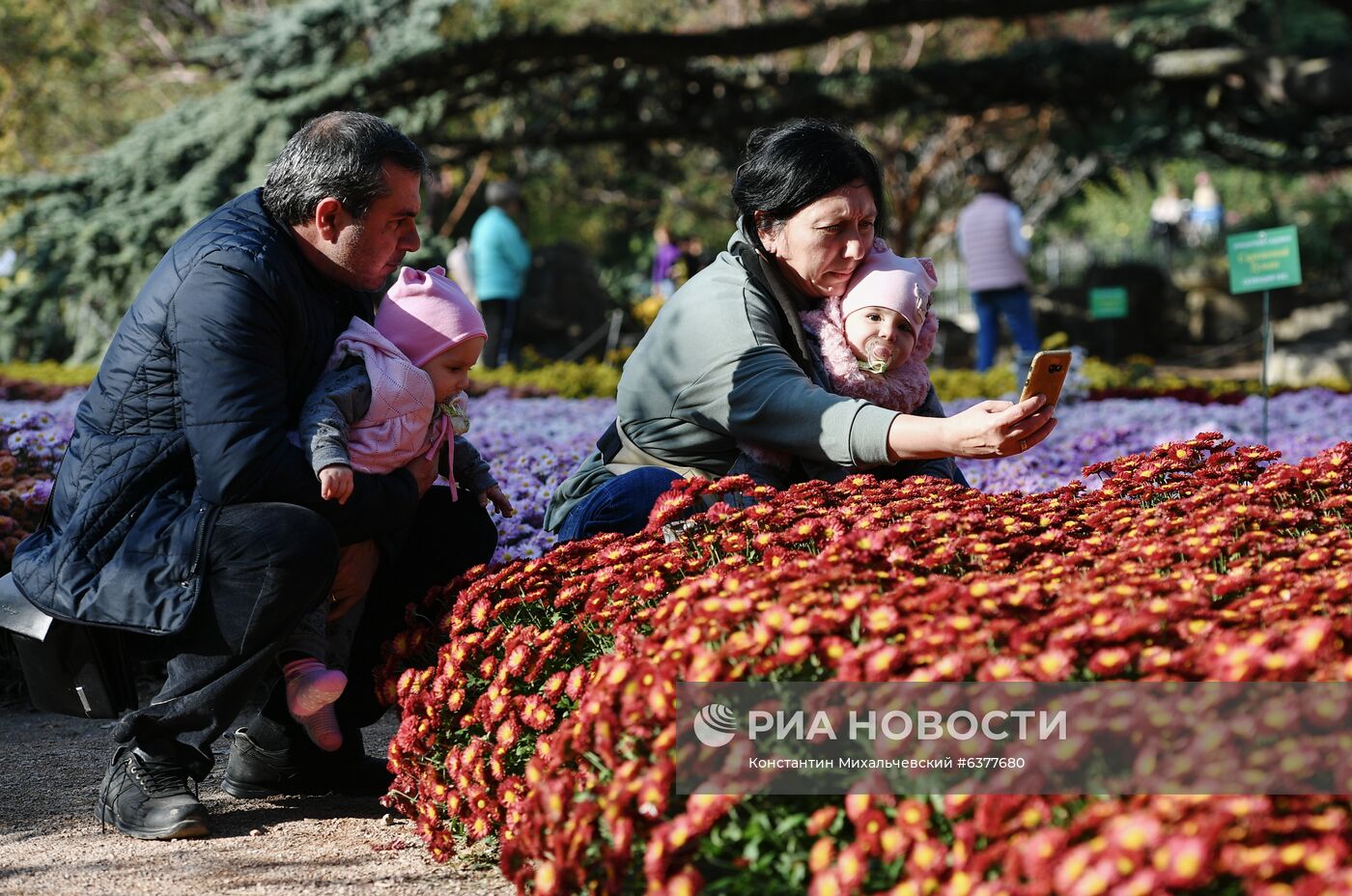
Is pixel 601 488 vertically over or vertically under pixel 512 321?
under

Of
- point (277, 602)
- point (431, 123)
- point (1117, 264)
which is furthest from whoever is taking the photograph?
point (1117, 264)

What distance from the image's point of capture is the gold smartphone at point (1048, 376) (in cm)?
273

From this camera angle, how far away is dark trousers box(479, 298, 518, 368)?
12305mm

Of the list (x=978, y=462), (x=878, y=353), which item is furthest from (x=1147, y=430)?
(x=878, y=353)

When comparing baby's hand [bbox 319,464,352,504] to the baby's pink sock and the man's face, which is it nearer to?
the baby's pink sock

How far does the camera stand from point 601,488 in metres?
3.38

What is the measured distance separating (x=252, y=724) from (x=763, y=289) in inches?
61.5

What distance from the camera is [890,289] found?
10.6 feet

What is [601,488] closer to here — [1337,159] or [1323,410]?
[1323,410]

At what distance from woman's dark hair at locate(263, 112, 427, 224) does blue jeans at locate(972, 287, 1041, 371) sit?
27.7ft

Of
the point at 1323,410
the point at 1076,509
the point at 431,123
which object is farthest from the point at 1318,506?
the point at 431,123

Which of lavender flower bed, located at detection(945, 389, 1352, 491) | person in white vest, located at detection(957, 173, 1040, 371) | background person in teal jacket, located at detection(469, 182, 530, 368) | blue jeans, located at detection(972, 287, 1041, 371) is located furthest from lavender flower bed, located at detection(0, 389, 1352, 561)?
background person in teal jacket, located at detection(469, 182, 530, 368)
